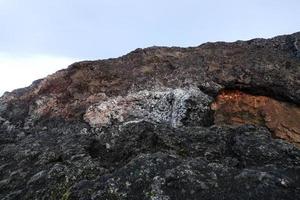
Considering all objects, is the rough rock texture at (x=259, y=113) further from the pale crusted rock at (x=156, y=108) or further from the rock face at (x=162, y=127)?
the pale crusted rock at (x=156, y=108)

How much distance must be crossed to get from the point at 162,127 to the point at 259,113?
3588 millimetres

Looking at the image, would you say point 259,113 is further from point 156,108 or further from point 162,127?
point 162,127

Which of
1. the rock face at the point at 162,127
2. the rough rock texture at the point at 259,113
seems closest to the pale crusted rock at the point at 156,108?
the rock face at the point at 162,127

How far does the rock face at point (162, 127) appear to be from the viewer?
7523 mm

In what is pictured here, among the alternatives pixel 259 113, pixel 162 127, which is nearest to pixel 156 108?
pixel 162 127

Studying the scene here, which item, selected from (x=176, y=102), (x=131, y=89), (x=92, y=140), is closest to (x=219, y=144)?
(x=92, y=140)

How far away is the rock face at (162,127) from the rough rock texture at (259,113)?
2cm

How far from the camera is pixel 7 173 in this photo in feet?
29.7

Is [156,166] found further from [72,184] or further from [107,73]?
[107,73]

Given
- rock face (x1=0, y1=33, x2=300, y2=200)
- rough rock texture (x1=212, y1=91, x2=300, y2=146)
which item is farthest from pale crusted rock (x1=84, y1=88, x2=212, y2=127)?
rough rock texture (x1=212, y1=91, x2=300, y2=146)

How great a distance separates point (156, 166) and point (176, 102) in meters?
4.21

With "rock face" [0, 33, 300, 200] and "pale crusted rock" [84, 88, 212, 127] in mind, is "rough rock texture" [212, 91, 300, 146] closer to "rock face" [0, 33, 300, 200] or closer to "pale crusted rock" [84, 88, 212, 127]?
"rock face" [0, 33, 300, 200]

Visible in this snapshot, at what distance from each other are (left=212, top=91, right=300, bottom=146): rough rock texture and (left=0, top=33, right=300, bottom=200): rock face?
0.02 m

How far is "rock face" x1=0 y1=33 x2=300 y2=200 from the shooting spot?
7523mm
